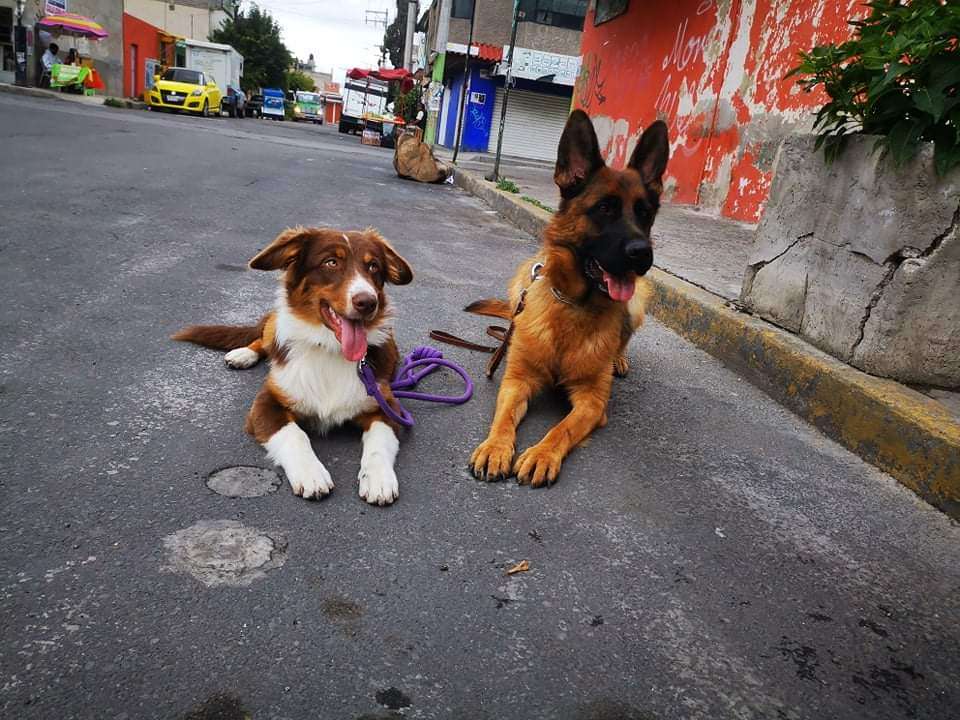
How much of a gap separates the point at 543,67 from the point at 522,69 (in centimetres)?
96

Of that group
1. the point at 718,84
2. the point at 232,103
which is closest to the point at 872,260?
the point at 718,84

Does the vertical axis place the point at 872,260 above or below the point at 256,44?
below

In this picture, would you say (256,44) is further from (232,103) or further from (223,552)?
(223,552)

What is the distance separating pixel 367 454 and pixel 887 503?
228cm

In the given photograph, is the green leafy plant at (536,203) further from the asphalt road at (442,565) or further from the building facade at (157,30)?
the building facade at (157,30)

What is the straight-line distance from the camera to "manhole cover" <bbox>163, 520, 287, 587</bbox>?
1.84 metres

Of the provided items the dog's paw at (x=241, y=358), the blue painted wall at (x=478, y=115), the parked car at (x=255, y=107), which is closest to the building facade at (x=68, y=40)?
the parked car at (x=255, y=107)

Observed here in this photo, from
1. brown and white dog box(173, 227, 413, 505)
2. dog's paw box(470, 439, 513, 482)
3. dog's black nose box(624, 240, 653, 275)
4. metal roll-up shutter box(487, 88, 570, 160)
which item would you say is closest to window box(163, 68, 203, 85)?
metal roll-up shutter box(487, 88, 570, 160)

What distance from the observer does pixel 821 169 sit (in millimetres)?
3811

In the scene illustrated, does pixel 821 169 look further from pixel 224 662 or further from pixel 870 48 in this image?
pixel 224 662

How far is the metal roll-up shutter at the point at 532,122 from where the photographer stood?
1165 inches

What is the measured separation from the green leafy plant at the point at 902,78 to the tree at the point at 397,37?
7561 cm

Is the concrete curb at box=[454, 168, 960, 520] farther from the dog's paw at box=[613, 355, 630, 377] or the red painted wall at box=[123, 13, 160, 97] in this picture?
the red painted wall at box=[123, 13, 160, 97]

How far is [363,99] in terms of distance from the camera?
4122cm
